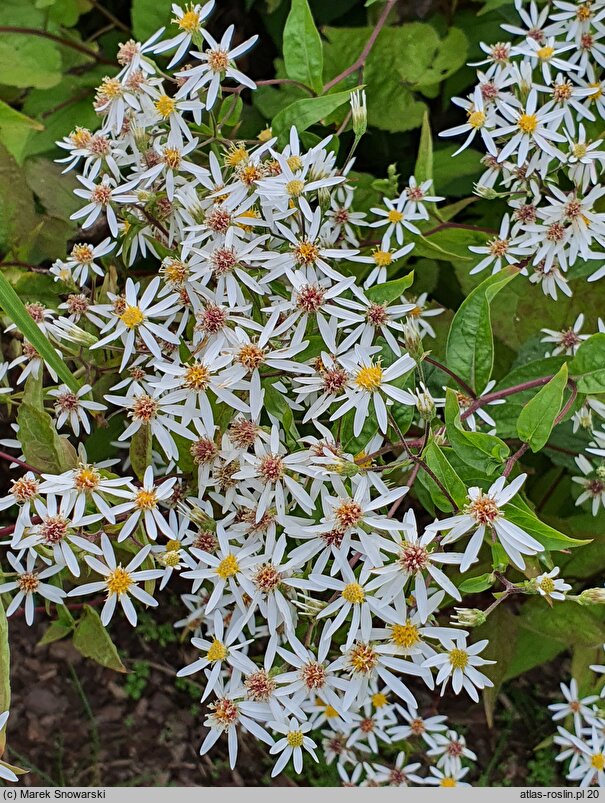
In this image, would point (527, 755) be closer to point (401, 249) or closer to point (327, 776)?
point (327, 776)

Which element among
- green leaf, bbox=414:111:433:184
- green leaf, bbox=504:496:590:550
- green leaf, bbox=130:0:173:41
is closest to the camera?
green leaf, bbox=504:496:590:550

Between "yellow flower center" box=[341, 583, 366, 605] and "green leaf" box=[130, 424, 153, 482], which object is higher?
"green leaf" box=[130, 424, 153, 482]

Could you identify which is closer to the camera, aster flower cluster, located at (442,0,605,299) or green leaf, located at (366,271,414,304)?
green leaf, located at (366,271,414,304)

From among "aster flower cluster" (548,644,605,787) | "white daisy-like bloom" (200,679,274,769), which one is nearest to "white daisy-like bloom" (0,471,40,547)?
"white daisy-like bloom" (200,679,274,769)

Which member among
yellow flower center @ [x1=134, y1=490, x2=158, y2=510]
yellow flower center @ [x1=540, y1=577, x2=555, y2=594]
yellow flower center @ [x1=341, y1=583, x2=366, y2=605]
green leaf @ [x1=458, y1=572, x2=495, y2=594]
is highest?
yellow flower center @ [x1=134, y1=490, x2=158, y2=510]

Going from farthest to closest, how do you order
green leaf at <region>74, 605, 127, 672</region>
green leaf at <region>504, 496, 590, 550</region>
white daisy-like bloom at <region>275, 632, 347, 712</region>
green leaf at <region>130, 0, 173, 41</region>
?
green leaf at <region>130, 0, 173, 41</region> < green leaf at <region>74, 605, 127, 672</region> < white daisy-like bloom at <region>275, 632, 347, 712</region> < green leaf at <region>504, 496, 590, 550</region>

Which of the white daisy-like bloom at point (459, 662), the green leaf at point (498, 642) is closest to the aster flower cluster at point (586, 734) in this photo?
the green leaf at point (498, 642)

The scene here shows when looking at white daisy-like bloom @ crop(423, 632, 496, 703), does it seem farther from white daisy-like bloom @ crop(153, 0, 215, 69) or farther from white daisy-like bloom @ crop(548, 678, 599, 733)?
white daisy-like bloom @ crop(153, 0, 215, 69)
